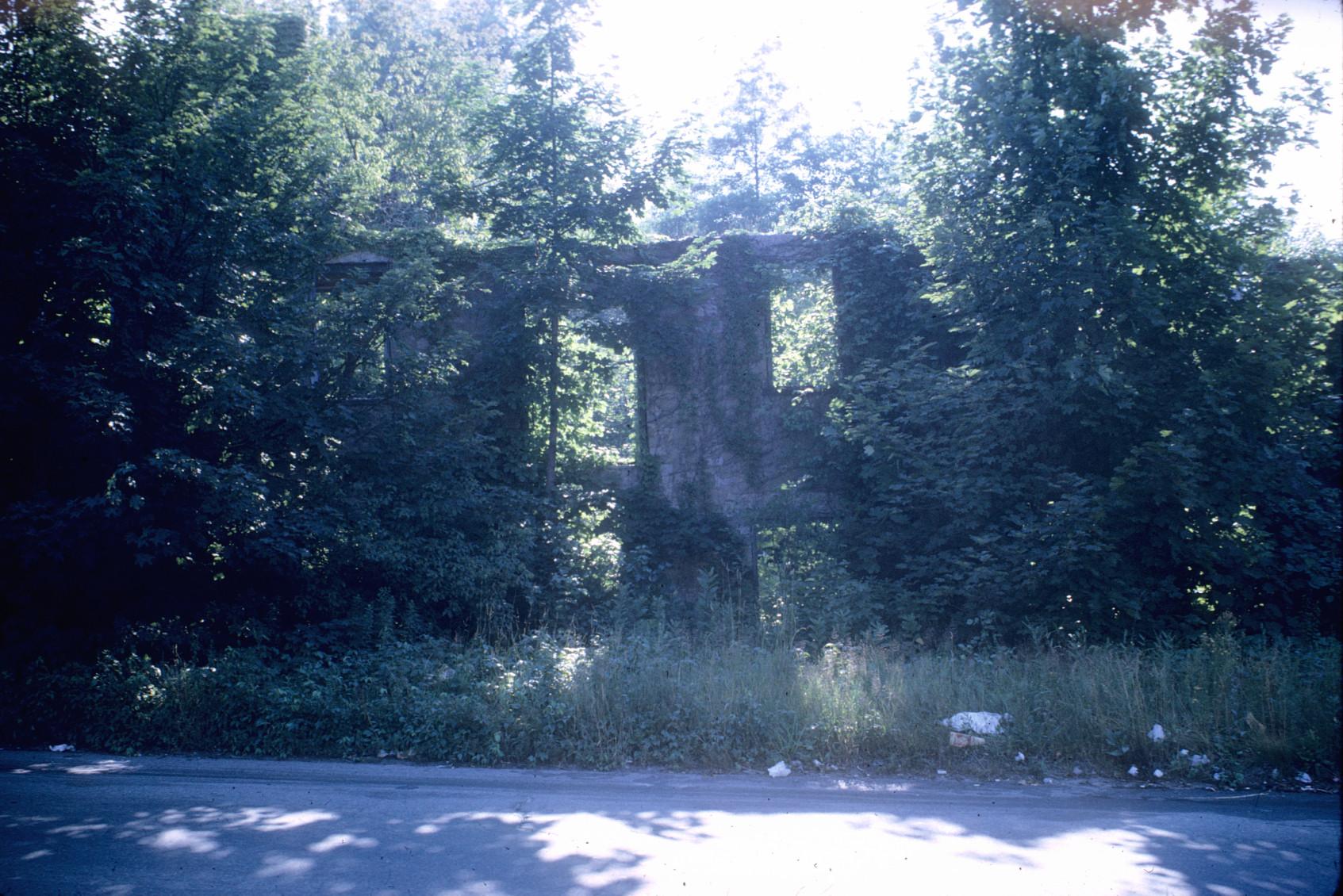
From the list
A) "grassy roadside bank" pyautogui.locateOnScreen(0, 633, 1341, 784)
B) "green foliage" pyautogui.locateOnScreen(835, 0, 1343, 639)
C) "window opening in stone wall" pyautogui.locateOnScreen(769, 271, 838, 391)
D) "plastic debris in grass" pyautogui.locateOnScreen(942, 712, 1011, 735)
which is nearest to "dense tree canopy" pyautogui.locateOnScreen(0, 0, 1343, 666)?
"green foliage" pyautogui.locateOnScreen(835, 0, 1343, 639)

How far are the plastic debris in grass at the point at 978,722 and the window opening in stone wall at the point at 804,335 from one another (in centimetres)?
799

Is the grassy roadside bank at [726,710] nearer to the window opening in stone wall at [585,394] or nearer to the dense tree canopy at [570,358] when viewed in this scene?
the dense tree canopy at [570,358]

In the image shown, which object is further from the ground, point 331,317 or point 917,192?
point 917,192

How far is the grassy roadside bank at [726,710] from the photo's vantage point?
6.90 metres

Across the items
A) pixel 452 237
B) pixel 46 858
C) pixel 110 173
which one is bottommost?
pixel 46 858

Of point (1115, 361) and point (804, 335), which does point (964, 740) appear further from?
point (804, 335)

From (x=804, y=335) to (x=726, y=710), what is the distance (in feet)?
32.0

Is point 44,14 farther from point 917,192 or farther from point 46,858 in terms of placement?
point 917,192

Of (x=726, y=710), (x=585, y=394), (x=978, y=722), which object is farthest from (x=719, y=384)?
(x=978, y=722)

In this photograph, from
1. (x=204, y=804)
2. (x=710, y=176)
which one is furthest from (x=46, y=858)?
(x=710, y=176)

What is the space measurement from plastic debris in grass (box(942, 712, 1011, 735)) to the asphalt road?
2.14 feet

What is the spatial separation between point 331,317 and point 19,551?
428cm

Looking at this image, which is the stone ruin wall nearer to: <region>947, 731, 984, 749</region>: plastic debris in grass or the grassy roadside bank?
the grassy roadside bank

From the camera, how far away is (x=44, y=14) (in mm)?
10930
